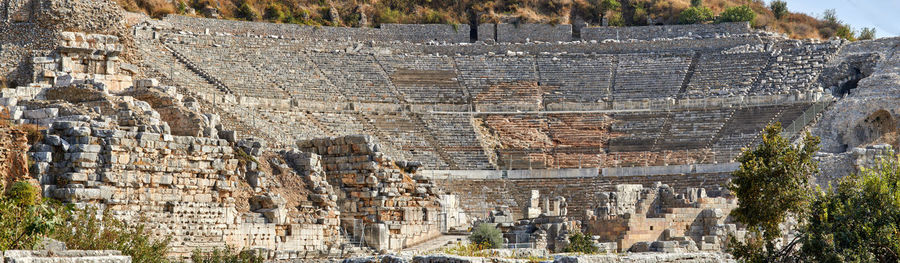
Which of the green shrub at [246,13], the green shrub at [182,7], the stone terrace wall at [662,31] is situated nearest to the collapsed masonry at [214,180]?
the green shrub at [182,7]

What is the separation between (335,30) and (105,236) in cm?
4823

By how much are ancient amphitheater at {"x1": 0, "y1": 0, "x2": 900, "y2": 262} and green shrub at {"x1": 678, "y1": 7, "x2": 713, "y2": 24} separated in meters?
2.35

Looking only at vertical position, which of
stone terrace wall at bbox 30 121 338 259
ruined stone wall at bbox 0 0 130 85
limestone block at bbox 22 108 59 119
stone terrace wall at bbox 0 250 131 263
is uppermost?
ruined stone wall at bbox 0 0 130 85

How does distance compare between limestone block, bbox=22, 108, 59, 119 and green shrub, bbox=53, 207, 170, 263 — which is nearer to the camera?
green shrub, bbox=53, 207, 170, 263

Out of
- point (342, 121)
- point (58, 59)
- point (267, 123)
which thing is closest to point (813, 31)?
point (342, 121)

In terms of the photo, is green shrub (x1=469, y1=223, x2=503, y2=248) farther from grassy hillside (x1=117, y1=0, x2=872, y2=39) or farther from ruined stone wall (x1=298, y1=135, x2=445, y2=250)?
grassy hillside (x1=117, y1=0, x2=872, y2=39)

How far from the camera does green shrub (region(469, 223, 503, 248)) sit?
2502 cm

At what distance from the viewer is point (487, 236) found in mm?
25438

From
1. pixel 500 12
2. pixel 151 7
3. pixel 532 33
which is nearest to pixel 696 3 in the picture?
pixel 532 33

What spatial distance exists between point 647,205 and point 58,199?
1851 cm

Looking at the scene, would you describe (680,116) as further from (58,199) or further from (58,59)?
(58,199)

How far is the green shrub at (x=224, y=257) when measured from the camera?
18.3 meters

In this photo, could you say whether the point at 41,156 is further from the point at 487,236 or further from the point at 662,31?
the point at 662,31

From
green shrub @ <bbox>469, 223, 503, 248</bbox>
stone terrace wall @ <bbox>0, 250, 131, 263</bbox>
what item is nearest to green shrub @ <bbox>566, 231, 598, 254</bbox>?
green shrub @ <bbox>469, 223, 503, 248</bbox>
